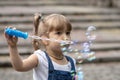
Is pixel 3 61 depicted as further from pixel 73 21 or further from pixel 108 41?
pixel 73 21

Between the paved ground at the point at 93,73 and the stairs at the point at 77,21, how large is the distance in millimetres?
244

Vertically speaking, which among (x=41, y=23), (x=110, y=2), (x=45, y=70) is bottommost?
(x=110, y=2)

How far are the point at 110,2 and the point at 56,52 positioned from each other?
8.13 m

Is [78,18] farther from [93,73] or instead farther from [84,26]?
[93,73]

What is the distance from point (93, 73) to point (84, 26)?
2638 millimetres

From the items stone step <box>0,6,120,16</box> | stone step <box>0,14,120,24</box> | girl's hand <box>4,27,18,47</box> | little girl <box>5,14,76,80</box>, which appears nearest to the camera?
girl's hand <box>4,27,18,47</box>

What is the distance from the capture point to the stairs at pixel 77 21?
643 cm

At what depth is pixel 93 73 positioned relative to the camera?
216 inches

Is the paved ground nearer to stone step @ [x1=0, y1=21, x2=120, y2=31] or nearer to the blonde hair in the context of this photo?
stone step @ [x1=0, y1=21, x2=120, y2=31]

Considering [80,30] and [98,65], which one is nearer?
[98,65]

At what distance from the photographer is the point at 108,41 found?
7.12 metres

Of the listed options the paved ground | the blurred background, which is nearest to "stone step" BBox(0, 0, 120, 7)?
the blurred background

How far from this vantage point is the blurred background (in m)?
5.55

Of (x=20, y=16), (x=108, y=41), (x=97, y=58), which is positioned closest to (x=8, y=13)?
(x=20, y=16)
